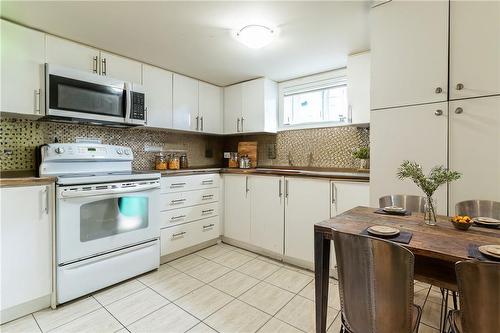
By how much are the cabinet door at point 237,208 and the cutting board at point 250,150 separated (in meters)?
0.60

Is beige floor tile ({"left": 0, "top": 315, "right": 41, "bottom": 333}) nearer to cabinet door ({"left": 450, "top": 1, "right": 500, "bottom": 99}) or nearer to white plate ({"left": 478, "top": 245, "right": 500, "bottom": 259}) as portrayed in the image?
white plate ({"left": 478, "top": 245, "right": 500, "bottom": 259})

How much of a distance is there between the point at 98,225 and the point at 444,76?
2.76m

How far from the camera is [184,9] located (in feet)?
5.78

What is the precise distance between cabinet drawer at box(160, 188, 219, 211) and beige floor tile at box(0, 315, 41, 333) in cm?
122

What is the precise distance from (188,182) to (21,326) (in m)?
1.66

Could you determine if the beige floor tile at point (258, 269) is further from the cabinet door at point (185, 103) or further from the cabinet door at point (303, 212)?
the cabinet door at point (185, 103)

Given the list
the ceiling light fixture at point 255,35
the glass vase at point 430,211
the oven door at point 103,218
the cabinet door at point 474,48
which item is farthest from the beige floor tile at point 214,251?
the cabinet door at point 474,48

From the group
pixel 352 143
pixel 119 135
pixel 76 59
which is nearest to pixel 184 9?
pixel 76 59

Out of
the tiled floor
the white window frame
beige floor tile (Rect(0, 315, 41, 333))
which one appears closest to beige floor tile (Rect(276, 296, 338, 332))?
the tiled floor

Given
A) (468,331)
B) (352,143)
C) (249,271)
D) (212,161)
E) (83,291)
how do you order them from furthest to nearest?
(212,161) < (352,143) < (249,271) < (83,291) < (468,331)

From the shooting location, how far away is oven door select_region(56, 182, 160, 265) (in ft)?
5.99

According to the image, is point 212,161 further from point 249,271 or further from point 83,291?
point 83,291

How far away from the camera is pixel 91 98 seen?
7.18 ft

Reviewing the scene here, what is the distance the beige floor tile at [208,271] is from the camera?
90.3 inches
